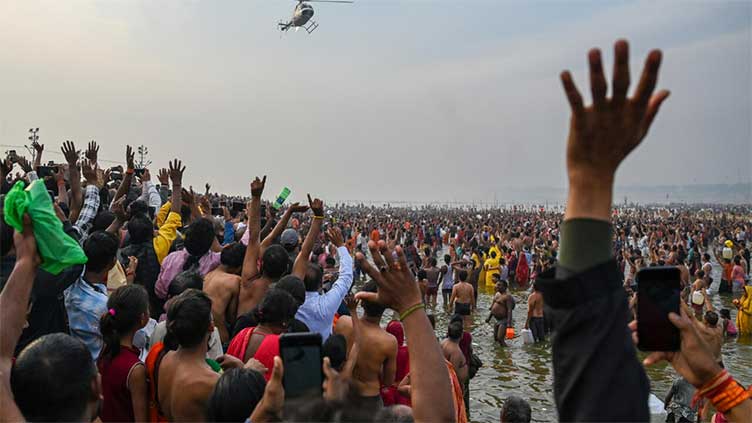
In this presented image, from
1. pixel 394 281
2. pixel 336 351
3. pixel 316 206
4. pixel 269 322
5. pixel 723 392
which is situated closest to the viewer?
pixel 394 281

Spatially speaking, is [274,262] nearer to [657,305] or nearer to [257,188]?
[257,188]

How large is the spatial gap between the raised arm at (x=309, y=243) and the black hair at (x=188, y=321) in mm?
1835

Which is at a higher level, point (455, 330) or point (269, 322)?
point (269, 322)

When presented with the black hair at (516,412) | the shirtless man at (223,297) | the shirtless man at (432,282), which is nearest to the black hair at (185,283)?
the shirtless man at (223,297)

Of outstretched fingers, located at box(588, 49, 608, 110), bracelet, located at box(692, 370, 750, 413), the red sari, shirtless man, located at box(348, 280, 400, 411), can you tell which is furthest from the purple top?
the red sari

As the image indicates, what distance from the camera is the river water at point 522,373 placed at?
26.1ft

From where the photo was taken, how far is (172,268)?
199 inches

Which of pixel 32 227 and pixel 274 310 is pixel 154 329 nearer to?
pixel 274 310

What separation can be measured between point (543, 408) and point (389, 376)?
4202mm

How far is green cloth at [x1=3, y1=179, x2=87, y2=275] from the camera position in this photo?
225 centimetres

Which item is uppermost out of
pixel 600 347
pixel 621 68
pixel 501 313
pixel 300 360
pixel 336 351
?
pixel 621 68

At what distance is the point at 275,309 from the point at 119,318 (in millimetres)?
947

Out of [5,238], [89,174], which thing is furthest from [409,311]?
[89,174]

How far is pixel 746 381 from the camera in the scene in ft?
30.7
